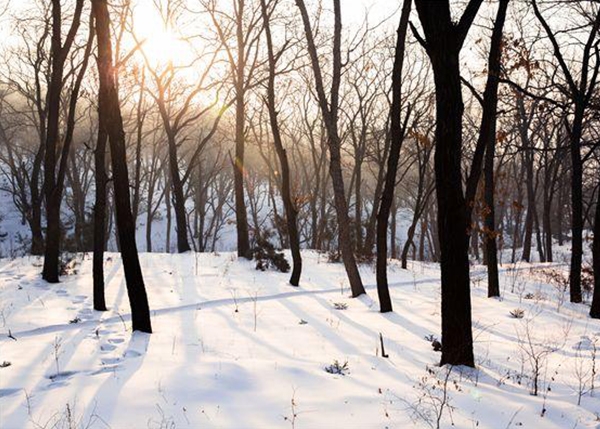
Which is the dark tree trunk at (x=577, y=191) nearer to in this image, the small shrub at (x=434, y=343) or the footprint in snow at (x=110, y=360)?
the small shrub at (x=434, y=343)

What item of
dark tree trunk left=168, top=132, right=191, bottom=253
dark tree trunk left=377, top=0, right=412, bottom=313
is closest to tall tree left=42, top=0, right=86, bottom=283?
dark tree trunk left=168, top=132, right=191, bottom=253

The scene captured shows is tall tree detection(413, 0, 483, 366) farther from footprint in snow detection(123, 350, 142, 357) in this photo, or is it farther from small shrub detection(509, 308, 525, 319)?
small shrub detection(509, 308, 525, 319)

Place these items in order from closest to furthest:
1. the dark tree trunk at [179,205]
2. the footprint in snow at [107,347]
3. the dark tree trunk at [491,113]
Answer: the footprint in snow at [107,347] < the dark tree trunk at [491,113] < the dark tree trunk at [179,205]

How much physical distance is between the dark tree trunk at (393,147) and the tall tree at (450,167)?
120 inches

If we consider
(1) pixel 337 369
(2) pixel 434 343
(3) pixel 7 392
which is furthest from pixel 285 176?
(3) pixel 7 392

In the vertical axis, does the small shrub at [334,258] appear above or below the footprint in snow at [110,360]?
above

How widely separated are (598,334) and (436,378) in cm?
437

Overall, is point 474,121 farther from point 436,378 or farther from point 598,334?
point 436,378

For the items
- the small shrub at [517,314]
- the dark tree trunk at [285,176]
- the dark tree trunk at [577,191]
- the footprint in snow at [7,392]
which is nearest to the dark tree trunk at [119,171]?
the footprint in snow at [7,392]

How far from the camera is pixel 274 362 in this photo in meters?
5.03

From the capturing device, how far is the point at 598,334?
750cm

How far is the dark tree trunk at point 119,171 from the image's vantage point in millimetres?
6512

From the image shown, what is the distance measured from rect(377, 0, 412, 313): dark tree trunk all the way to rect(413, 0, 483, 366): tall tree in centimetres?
306

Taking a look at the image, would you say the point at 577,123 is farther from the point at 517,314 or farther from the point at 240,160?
the point at 240,160
